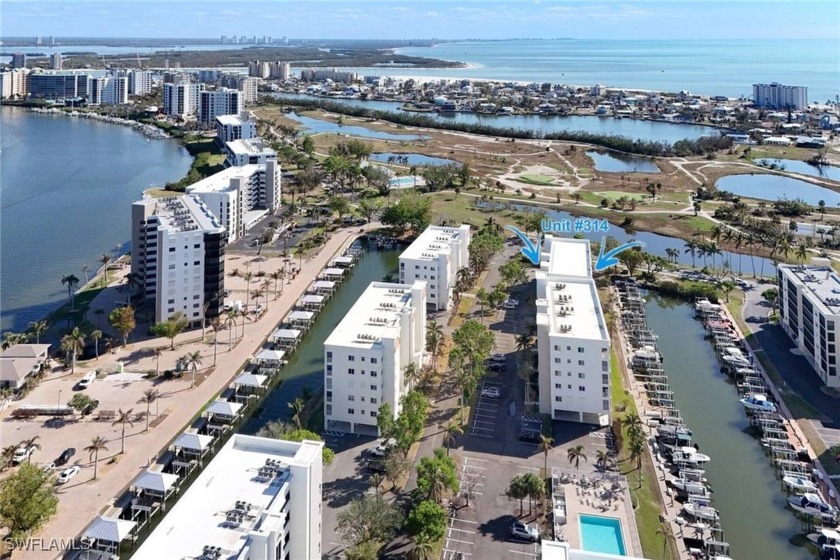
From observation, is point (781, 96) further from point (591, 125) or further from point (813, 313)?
point (813, 313)

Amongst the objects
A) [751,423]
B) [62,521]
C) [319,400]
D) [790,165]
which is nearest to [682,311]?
[751,423]

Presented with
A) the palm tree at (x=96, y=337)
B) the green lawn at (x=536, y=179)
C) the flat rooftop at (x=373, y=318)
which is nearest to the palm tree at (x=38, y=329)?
the palm tree at (x=96, y=337)

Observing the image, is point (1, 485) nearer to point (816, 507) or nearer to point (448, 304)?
point (448, 304)

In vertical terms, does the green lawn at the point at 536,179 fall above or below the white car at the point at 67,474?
above

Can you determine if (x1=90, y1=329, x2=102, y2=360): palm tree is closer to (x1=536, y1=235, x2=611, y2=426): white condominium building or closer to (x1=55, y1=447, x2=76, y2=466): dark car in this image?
(x1=55, y1=447, x2=76, y2=466): dark car

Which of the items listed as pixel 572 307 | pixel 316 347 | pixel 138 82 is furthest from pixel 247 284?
pixel 138 82

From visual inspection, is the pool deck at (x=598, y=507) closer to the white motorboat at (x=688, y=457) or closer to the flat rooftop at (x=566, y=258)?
the white motorboat at (x=688, y=457)
